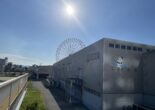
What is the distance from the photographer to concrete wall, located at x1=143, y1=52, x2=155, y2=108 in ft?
47.5

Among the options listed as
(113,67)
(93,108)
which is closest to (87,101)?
(93,108)

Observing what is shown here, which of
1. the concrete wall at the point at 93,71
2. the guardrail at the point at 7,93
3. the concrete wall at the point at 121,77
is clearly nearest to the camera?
the guardrail at the point at 7,93

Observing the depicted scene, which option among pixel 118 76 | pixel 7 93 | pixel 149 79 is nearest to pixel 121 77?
pixel 118 76

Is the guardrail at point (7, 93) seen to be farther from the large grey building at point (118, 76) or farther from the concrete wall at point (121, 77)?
the concrete wall at point (121, 77)

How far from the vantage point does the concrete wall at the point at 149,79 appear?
14484mm

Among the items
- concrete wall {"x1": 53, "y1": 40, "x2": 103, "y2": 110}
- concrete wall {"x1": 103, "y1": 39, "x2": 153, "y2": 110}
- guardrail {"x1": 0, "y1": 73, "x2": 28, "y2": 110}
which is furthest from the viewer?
concrete wall {"x1": 53, "y1": 40, "x2": 103, "y2": 110}

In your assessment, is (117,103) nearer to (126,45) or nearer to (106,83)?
(106,83)

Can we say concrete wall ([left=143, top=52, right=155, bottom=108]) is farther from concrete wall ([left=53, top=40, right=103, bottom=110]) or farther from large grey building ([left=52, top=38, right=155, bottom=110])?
concrete wall ([left=53, top=40, right=103, bottom=110])

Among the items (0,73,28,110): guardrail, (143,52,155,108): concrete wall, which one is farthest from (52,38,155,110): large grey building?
(0,73,28,110): guardrail

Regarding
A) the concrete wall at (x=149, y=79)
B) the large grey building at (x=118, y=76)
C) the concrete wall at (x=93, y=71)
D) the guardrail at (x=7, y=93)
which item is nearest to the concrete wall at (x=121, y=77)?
the large grey building at (x=118, y=76)

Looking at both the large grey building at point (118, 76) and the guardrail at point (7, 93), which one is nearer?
the guardrail at point (7, 93)

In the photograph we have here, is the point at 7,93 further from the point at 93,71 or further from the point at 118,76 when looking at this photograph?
the point at 93,71

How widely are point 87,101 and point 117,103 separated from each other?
501 centimetres

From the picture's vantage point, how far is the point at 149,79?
1495 cm
